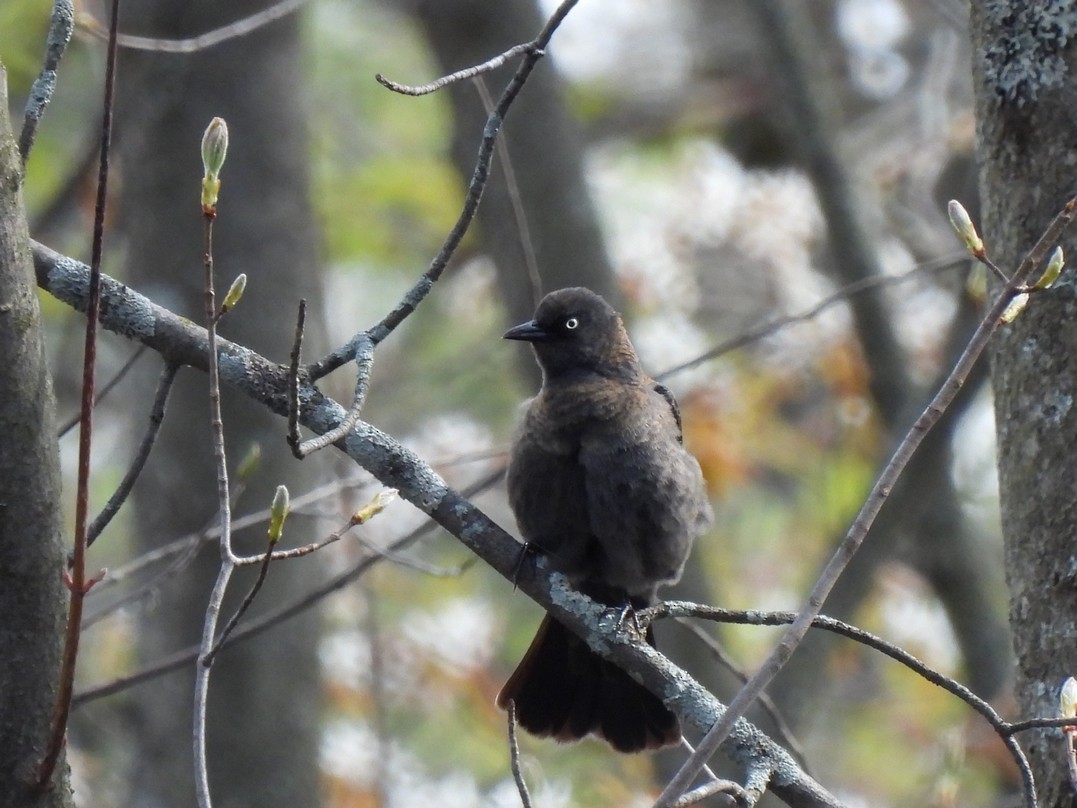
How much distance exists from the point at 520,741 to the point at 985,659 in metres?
3.29

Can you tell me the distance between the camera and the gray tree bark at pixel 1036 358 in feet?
8.68

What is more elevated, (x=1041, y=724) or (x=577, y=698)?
(x=1041, y=724)

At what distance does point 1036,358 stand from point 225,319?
300 cm

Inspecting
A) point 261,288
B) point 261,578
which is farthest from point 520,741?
point 261,578

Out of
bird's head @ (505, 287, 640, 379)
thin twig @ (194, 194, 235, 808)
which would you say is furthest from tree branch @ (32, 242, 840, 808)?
bird's head @ (505, 287, 640, 379)

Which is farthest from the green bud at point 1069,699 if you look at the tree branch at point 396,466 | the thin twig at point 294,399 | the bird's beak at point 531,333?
the bird's beak at point 531,333

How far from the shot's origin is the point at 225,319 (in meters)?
4.79

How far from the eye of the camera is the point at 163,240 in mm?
4875

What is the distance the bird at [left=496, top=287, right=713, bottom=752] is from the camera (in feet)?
12.7

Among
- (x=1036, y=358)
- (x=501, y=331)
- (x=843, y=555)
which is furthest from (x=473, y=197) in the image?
(x=501, y=331)

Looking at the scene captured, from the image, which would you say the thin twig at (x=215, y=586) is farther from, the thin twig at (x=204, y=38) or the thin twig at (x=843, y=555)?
the thin twig at (x=204, y=38)

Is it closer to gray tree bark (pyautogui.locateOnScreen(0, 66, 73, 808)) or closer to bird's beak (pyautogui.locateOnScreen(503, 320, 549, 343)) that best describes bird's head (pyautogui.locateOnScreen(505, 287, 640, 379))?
bird's beak (pyautogui.locateOnScreen(503, 320, 549, 343))

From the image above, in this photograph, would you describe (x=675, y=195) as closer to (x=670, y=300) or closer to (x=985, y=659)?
(x=670, y=300)

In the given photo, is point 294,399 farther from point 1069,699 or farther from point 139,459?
point 1069,699
